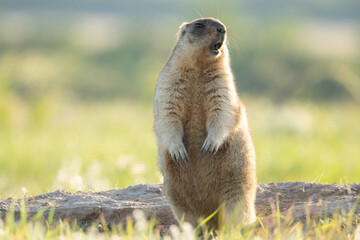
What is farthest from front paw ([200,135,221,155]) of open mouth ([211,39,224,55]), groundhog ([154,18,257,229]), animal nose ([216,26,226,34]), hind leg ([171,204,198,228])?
animal nose ([216,26,226,34])

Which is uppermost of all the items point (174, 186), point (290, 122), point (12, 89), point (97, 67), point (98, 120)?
point (97, 67)

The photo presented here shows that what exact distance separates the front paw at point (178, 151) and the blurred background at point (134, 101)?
1.12 m

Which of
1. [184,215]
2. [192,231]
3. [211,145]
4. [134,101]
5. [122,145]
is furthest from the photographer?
[134,101]

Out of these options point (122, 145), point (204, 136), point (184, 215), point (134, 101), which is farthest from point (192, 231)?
point (134, 101)

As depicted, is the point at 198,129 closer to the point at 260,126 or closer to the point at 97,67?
the point at 260,126

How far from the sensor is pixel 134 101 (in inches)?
567

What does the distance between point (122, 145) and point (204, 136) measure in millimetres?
5485

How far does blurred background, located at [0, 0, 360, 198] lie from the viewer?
7703mm

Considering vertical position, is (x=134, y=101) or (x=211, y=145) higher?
(x=134, y=101)

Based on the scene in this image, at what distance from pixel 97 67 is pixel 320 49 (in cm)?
683

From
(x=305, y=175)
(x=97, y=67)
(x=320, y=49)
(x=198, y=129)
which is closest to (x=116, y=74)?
(x=97, y=67)

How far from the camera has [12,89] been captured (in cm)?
1356

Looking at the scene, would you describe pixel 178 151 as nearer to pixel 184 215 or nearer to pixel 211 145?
pixel 211 145

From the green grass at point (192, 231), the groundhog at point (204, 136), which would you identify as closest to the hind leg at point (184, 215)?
the groundhog at point (204, 136)
